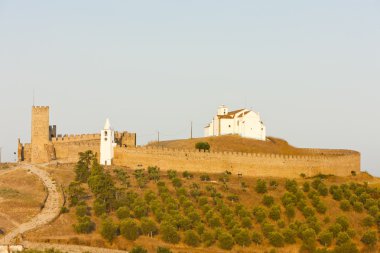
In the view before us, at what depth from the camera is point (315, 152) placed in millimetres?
71000

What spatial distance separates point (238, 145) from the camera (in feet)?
218

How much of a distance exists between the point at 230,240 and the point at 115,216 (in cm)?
689

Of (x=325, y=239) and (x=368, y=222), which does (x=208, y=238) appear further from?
(x=368, y=222)

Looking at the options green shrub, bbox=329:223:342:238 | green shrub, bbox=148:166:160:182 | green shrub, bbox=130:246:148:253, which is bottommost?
green shrub, bbox=130:246:148:253

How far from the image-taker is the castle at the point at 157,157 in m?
58.8

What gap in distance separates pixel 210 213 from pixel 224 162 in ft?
35.5

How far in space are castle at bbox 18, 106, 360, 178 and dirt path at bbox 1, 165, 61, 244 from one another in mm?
4181

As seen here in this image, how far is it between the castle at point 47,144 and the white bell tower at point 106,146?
1314mm

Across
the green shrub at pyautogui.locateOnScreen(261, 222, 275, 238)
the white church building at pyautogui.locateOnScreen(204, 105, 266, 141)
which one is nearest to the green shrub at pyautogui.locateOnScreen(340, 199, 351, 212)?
the green shrub at pyautogui.locateOnScreen(261, 222, 275, 238)

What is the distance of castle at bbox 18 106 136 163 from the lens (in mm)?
60625

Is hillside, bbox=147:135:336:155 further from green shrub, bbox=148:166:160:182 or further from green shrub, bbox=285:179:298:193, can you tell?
green shrub, bbox=285:179:298:193

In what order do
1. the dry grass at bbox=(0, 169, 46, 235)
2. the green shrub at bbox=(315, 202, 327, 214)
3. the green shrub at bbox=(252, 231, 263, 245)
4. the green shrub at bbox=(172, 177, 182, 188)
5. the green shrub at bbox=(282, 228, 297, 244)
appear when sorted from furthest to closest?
the green shrub at bbox=(172, 177, 182, 188)
the green shrub at bbox=(315, 202, 327, 214)
the green shrub at bbox=(282, 228, 297, 244)
the green shrub at bbox=(252, 231, 263, 245)
the dry grass at bbox=(0, 169, 46, 235)

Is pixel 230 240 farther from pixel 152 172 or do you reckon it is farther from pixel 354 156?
pixel 354 156

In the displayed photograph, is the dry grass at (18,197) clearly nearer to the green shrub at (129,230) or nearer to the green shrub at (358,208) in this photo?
the green shrub at (129,230)
